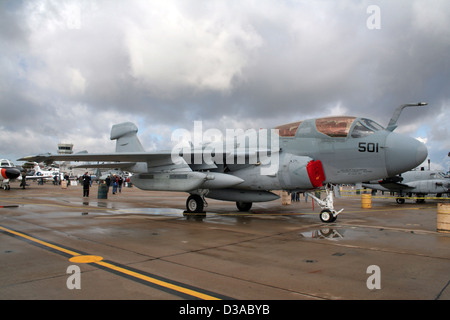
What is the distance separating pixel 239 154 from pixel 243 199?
7.45 feet

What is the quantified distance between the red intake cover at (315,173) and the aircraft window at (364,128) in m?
1.37

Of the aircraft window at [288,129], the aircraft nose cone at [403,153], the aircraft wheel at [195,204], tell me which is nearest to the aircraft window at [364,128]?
the aircraft nose cone at [403,153]

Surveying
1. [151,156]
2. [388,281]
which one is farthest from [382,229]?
[151,156]

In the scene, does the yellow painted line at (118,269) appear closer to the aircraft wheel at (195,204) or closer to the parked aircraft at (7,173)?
the aircraft wheel at (195,204)

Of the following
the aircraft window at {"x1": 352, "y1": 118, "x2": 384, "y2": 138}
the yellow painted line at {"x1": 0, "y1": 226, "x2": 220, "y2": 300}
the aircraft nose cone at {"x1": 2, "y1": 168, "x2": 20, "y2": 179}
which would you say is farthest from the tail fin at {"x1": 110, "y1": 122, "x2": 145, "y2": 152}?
the aircraft nose cone at {"x1": 2, "y1": 168, "x2": 20, "y2": 179}

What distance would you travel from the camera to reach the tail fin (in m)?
15.2

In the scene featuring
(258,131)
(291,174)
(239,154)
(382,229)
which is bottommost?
(382,229)

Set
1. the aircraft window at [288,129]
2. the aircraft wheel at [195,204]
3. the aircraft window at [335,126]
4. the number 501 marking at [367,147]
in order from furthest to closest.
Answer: the aircraft wheel at [195,204], the aircraft window at [288,129], the aircraft window at [335,126], the number 501 marking at [367,147]

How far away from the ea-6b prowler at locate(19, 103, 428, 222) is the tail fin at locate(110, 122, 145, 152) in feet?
12.0

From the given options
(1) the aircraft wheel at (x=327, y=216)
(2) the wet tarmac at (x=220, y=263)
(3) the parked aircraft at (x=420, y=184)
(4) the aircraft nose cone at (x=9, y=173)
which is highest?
(4) the aircraft nose cone at (x=9, y=173)

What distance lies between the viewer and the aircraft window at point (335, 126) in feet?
30.0

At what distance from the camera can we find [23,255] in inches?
207

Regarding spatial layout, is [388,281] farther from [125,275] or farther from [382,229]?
[382,229]

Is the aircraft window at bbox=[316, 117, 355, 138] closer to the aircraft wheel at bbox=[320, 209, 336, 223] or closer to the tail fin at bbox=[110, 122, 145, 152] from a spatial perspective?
the aircraft wheel at bbox=[320, 209, 336, 223]
